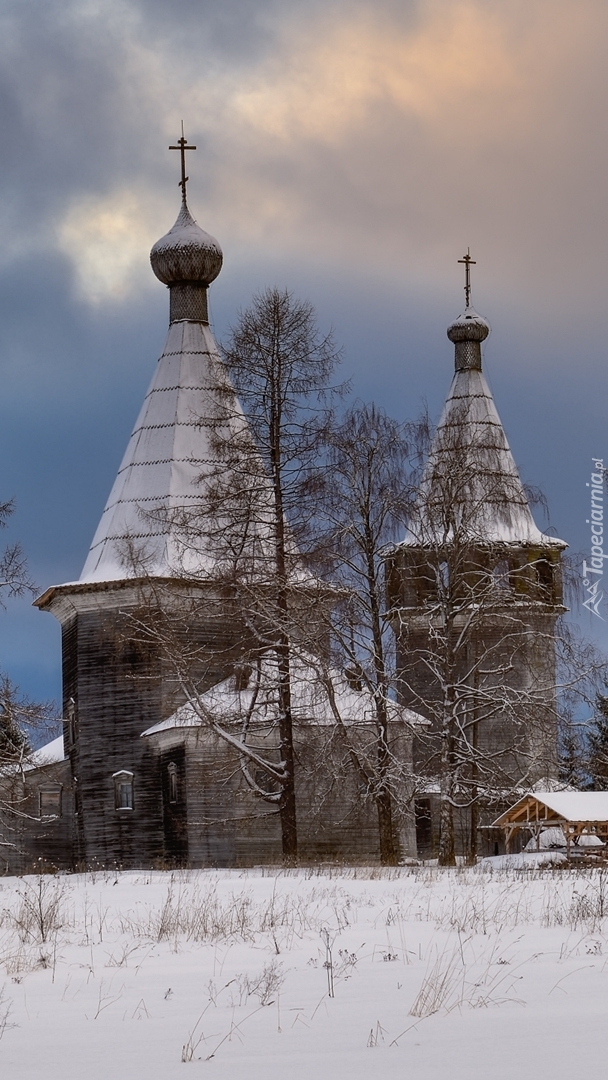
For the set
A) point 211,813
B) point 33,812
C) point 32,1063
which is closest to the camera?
point 32,1063

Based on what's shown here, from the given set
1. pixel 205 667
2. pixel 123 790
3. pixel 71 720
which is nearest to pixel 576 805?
pixel 205 667

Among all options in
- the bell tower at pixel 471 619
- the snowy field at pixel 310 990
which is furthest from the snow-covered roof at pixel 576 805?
the snowy field at pixel 310 990

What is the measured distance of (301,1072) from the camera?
5.24 meters

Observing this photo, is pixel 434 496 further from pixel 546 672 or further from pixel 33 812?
pixel 33 812

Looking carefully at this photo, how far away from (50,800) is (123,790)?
14.7ft

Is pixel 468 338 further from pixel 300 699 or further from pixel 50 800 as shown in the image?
pixel 300 699

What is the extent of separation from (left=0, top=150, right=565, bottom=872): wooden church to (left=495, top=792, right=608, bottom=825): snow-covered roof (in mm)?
609

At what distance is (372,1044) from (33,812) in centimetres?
3059

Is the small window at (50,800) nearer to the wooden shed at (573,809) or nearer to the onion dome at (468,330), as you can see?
the wooden shed at (573,809)

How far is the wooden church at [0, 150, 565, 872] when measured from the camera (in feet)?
80.4

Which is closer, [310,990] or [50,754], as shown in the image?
[310,990]

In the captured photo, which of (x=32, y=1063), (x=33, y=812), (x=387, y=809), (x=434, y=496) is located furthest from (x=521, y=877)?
(x=33, y=812)

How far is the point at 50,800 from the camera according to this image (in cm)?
3569

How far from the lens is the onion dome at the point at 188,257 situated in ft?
118
